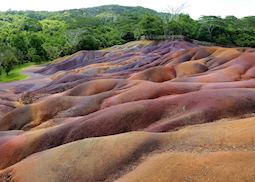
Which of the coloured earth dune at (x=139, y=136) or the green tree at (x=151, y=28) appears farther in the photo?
the green tree at (x=151, y=28)

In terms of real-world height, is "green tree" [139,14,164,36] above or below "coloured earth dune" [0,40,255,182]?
below

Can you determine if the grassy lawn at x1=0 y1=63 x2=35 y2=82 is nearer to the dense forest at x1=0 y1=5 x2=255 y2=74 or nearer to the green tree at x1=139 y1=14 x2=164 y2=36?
the dense forest at x1=0 y1=5 x2=255 y2=74

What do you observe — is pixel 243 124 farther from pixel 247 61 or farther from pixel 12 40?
pixel 12 40

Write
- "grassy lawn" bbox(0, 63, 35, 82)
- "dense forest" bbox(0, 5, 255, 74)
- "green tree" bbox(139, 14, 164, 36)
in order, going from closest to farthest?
1. "grassy lawn" bbox(0, 63, 35, 82)
2. "dense forest" bbox(0, 5, 255, 74)
3. "green tree" bbox(139, 14, 164, 36)

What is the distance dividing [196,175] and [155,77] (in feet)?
150

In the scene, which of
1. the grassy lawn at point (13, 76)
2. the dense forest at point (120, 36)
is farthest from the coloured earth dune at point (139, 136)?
the dense forest at point (120, 36)

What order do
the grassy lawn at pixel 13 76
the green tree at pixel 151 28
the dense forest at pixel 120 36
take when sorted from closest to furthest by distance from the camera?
1. the grassy lawn at pixel 13 76
2. the dense forest at pixel 120 36
3. the green tree at pixel 151 28

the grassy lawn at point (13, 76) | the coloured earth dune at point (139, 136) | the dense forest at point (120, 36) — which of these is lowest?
the grassy lawn at point (13, 76)

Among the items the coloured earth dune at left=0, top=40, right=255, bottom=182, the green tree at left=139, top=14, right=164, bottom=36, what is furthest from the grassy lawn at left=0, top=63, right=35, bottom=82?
the coloured earth dune at left=0, top=40, right=255, bottom=182

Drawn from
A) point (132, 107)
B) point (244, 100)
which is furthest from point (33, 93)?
point (244, 100)

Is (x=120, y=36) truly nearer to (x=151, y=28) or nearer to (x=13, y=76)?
(x=151, y=28)

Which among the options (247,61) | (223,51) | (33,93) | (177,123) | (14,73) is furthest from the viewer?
(14,73)

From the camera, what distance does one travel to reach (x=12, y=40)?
140625 mm

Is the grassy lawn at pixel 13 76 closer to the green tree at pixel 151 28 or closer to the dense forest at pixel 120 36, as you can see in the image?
the dense forest at pixel 120 36
